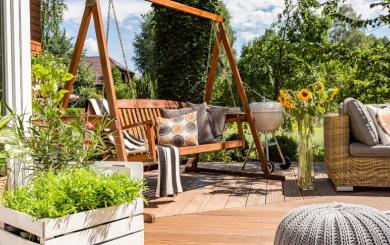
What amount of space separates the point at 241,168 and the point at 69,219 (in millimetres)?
3669

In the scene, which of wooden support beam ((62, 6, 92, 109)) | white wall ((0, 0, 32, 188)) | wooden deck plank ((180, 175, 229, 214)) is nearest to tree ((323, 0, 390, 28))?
wooden deck plank ((180, 175, 229, 214))

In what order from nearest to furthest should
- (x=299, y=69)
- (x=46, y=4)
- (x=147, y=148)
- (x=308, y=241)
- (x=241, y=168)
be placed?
(x=308, y=241)
(x=147, y=148)
(x=241, y=168)
(x=299, y=69)
(x=46, y=4)

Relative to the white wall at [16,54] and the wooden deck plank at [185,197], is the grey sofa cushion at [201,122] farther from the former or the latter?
the white wall at [16,54]

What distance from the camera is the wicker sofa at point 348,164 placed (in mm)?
3695

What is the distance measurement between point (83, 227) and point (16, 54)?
1322mm

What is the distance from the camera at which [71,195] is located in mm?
1738

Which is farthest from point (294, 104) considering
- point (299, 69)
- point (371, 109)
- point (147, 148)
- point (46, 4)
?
point (46, 4)

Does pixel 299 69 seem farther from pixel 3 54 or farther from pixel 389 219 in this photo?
pixel 389 219

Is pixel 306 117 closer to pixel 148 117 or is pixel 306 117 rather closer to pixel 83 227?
pixel 148 117

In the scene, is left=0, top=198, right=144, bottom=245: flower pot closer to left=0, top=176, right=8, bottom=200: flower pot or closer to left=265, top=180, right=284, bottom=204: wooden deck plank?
left=0, top=176, right=8, bottom=200: flower pot

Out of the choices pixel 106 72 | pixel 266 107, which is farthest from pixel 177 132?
pixel 266 107

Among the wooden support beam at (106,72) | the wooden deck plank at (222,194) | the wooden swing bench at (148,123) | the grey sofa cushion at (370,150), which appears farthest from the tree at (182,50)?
the wooden support beam at (106,72)

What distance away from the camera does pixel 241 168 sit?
518 cm

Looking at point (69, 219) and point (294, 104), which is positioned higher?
point (294, 104)
